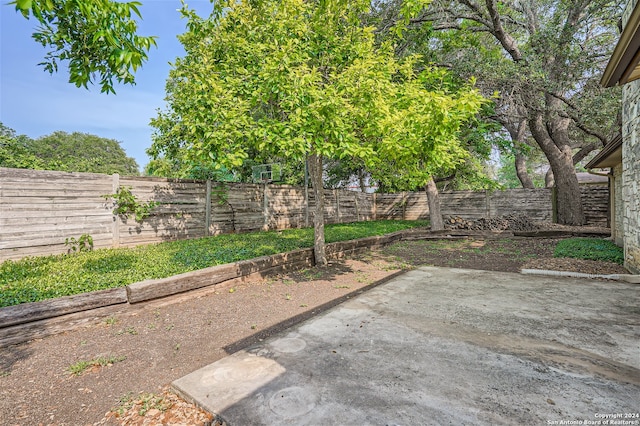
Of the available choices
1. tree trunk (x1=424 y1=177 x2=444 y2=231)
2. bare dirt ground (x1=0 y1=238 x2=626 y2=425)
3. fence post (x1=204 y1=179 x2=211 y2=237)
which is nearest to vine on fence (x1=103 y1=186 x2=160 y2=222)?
fence post (x1=204 y1=179 x2=211 y2=237)

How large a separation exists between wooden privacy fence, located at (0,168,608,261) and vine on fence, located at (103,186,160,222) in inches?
4.0

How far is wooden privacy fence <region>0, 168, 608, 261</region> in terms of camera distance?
516 centimetres

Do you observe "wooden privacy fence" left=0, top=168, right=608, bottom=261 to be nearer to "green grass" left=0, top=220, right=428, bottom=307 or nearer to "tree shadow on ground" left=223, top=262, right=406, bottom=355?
"green grass" left=0, top=220, right=428, bottom=307

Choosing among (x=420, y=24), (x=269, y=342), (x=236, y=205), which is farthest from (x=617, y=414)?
(x=420, y=24)

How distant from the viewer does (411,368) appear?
7.58 ft

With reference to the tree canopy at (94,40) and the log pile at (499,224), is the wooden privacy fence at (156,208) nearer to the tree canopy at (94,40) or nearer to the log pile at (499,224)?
the log pile at (499,224)

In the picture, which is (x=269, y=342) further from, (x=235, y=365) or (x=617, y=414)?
(x=617, y=414)

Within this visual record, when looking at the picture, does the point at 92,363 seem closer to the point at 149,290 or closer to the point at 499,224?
the point at 149,290

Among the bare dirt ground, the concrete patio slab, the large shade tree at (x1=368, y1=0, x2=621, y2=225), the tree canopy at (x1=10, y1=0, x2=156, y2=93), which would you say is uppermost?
the large shade tree at (x1=368, y1=0, x2=621, y2=225)

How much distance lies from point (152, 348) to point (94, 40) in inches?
107

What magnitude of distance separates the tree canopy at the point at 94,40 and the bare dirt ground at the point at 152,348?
2465 millimetres

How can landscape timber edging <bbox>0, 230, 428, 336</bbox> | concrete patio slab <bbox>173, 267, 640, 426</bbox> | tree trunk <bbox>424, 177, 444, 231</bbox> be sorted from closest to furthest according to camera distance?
concrete patio slab <bbox>173, 267, 640, 426</bbox>
landscape timber edging <bbox>0, 230, 428, 336</bbox>
tree trunk <bbox>424, 177, 444, 231</bbox>

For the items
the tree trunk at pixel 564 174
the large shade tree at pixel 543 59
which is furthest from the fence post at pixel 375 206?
the tree trunk at pixel 564 174

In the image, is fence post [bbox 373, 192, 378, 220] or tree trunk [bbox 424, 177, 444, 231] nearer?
tree trunk [bbox 424, 177, 444, 231]
